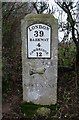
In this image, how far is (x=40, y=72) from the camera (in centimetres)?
306

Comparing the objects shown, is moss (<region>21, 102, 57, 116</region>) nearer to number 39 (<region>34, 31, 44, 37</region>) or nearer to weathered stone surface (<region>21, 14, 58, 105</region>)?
weathered stone surface (<region>21, 14, 58, 105</region>)

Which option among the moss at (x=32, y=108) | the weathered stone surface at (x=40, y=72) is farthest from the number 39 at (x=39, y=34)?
the moss at (x=32, y=108)

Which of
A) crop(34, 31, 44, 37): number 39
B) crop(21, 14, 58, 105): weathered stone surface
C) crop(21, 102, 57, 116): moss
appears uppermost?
crop(34, 31, 44, 37): number 39

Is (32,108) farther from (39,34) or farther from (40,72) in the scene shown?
(39,34)

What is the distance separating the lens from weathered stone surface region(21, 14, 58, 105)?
3014 millimetres

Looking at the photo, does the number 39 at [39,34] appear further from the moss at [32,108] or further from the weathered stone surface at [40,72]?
the moss at [32,108]

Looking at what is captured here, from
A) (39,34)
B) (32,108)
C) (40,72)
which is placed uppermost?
(39,34)

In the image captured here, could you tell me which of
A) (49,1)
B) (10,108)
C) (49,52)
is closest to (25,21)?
(49,52)

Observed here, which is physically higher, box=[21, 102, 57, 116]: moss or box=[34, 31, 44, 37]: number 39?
box=[34, 31, 44, 37]: number 39

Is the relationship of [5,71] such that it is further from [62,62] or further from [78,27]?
[78,27]

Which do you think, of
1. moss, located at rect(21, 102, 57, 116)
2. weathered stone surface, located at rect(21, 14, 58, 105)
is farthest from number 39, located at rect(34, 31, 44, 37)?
moss, located at rect(21, 102, 57, 116)

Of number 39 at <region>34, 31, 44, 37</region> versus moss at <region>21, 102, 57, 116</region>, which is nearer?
number 39 at <region>34, 31, 44, 37</region>

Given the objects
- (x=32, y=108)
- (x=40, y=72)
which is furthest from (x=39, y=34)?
(x=32, y=108)

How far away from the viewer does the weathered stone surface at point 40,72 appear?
3014mm
